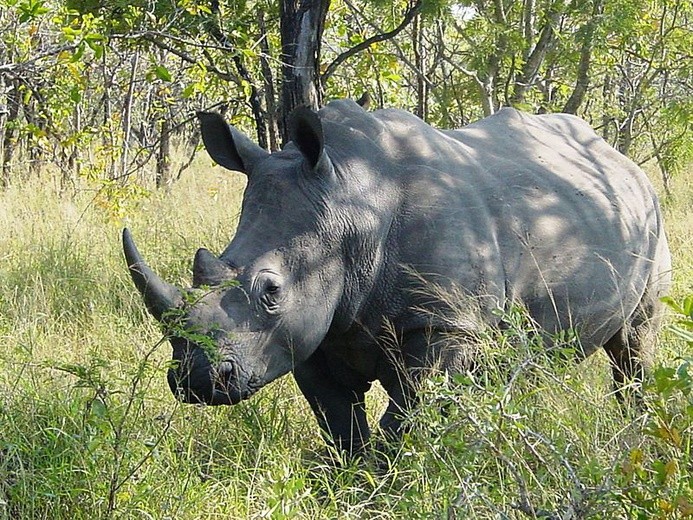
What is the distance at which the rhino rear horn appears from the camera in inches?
161

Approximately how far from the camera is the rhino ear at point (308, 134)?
4258 millimetres

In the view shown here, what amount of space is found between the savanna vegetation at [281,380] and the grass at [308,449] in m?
0.01

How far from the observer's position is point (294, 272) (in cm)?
425

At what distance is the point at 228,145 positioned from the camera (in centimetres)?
477

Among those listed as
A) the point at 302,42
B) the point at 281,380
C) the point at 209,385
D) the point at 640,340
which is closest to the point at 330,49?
the point at 302,42

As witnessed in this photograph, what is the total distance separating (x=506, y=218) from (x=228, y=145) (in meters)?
1.22

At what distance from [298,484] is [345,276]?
1001 millimetres

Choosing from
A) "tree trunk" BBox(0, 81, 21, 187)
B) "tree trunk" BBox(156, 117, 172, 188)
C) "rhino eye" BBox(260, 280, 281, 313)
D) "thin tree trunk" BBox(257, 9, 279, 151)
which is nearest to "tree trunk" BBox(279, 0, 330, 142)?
"thin tree trunk" BBox(257, 9, 279, 151)

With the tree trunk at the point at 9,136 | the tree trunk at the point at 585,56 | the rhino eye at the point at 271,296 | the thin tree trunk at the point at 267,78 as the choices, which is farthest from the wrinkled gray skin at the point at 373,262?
the tree trunk at the point at 9,136

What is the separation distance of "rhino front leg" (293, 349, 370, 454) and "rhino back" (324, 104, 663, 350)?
1.43ft

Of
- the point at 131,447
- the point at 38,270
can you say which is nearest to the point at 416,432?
the point at 131,447

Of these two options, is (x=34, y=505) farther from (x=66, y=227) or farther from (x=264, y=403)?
(x=66, y=227)

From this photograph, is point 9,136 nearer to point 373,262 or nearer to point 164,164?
point 164,164

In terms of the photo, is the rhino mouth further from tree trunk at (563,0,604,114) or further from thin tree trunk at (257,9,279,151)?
tree trunk at (563,0,604,114)
